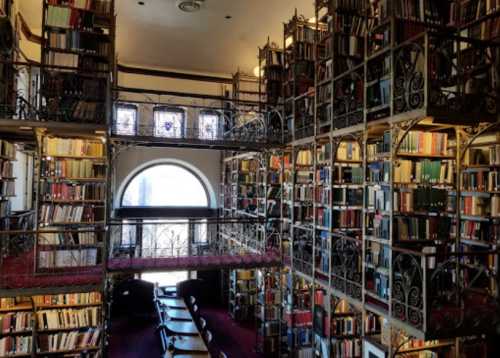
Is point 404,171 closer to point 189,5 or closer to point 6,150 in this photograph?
point 189,5

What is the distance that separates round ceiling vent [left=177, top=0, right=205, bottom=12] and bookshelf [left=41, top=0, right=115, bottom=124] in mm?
1770

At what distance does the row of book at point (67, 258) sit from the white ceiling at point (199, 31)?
4604 millimetres

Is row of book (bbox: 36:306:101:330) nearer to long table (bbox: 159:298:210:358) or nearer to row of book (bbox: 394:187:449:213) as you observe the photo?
long table (bbox: 159:298:210:358)

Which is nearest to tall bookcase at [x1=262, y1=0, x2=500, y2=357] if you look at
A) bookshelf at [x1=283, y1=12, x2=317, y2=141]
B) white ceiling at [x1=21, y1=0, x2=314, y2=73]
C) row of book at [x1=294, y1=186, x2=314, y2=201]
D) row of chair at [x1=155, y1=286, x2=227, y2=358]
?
row of book at [x1=294, y1=186, x2=314, y2=201]

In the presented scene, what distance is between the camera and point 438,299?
3930 mm

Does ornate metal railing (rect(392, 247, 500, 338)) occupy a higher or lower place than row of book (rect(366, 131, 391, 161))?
lower

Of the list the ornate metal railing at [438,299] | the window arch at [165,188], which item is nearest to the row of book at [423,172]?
the ornate metal railing at [438,299]

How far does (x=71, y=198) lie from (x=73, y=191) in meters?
0.11

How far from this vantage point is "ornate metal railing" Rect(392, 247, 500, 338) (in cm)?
343

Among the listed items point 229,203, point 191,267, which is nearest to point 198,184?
point 229,203

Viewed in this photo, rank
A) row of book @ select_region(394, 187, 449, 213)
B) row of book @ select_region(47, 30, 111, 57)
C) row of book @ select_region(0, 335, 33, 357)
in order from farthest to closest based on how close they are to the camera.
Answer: row of book @ select_region(47, 30, 111, 57) < row of book @ select_region(0, 335, 33, 357) < row of book @ select_region(394, 187, 449, 213)

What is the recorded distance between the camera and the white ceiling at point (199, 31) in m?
7.11

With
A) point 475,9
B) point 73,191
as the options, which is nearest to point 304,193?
point 475,9

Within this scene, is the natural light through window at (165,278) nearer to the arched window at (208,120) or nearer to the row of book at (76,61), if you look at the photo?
the arched window at (208,120)
